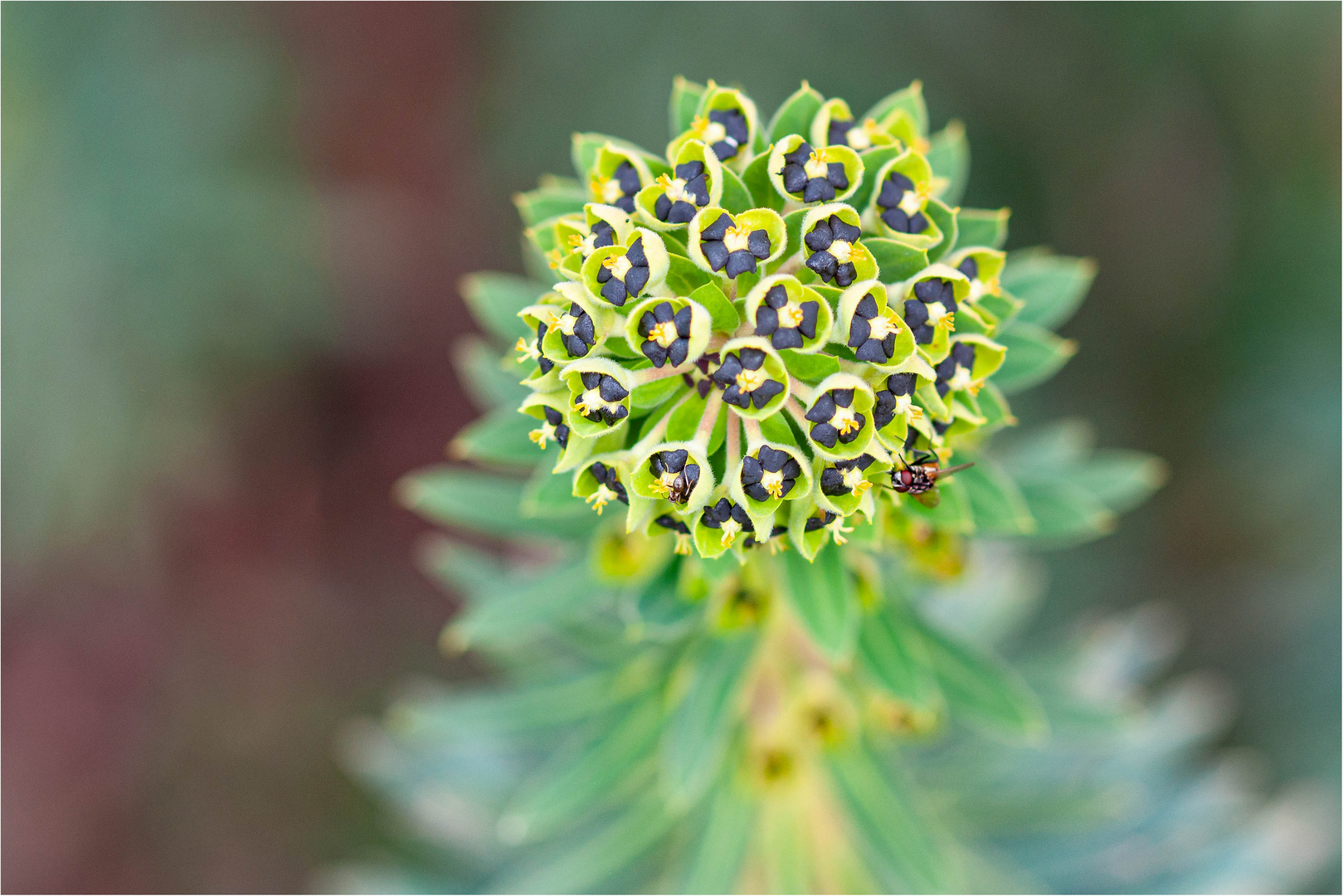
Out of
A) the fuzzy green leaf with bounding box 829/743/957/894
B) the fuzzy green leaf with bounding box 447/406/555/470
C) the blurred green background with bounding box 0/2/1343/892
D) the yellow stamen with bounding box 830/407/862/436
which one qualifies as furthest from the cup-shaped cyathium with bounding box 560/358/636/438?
the blurred green background with bounding box 0/2/1343/892

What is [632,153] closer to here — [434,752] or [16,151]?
[434,752]

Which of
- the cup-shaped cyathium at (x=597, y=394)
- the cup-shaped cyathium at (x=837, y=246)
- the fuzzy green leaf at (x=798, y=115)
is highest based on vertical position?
the fuzzy green leaf at (x=798, y=115)

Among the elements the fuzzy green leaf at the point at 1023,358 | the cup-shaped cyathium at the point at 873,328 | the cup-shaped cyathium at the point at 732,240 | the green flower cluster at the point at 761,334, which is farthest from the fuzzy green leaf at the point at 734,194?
the fuzzy green leaf at the point at 1023,358

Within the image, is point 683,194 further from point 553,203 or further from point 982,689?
point 982,689

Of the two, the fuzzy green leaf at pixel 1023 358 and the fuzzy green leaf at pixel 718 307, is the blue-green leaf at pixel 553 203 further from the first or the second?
the fuzzy green leaf at pixel 1023 358

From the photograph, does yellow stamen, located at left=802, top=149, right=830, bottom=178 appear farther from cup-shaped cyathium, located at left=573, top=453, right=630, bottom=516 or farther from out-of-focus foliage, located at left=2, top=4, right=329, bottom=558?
out-of-focus foliage, located at left=2, top=4, right=329, bottom=558
